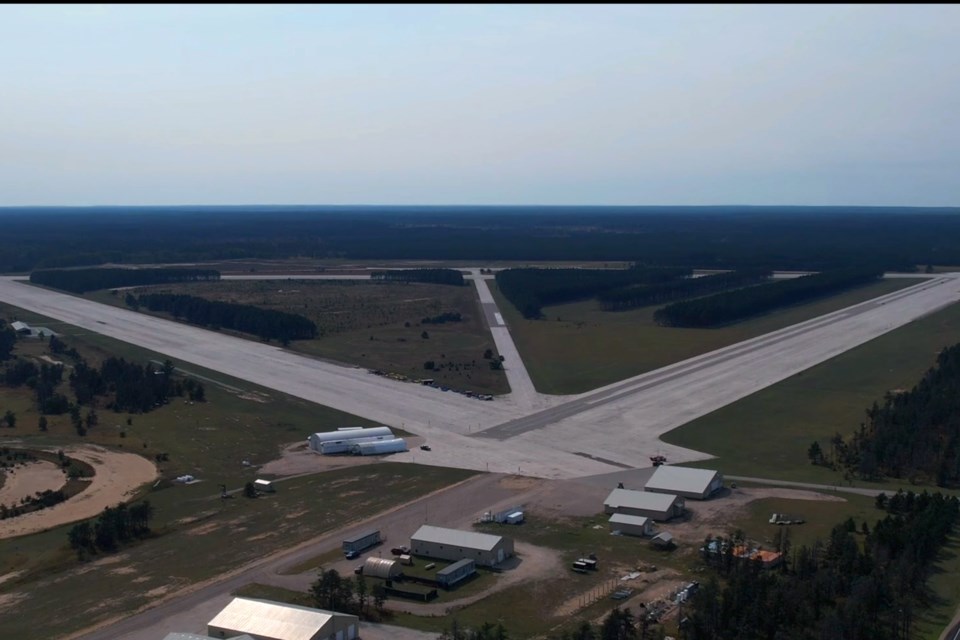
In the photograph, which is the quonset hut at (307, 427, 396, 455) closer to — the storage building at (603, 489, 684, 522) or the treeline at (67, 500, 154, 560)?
the treeline at (67, 500, 154, 560)

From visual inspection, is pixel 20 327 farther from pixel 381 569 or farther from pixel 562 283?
pixel 381 569

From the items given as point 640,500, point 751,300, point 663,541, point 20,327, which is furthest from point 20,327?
point 751,300

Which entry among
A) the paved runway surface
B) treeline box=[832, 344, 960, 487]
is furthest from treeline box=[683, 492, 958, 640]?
the paved runway surface

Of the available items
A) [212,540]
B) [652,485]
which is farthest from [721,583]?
[212,540]

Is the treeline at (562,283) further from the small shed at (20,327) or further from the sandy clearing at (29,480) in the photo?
the sandy clearing at (29,480)

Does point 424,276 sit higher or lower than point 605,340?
higher

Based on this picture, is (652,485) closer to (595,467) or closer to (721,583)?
(595,467)
